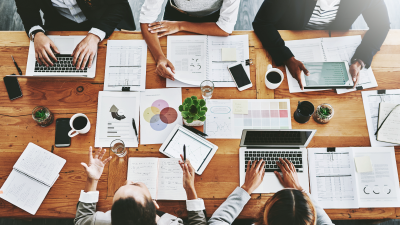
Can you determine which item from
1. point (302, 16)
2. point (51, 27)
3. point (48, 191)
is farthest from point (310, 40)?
point (51, 27)

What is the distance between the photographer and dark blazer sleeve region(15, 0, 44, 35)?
155cm

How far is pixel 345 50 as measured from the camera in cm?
153

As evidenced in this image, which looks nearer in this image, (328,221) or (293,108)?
(328,221)

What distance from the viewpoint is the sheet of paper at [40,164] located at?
4.18 feet

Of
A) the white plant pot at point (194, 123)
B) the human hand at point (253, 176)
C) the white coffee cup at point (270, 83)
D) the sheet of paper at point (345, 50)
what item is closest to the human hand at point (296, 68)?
the white coffee cup at point (270, 83)

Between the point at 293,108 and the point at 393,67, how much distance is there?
763 millimetres

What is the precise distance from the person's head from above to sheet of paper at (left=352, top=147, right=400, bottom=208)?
1.18 meters

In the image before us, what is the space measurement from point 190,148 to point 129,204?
45cm

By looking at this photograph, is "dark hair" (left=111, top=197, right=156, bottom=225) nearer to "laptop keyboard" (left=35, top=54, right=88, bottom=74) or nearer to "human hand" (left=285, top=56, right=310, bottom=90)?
"laptop keyboard" (left=35, top=54, right=88, bottom=74)

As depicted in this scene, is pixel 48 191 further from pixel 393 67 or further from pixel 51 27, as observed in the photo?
pixel 393 67

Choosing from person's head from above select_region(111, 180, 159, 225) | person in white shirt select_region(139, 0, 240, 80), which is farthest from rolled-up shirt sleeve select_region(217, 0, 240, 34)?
person's head from above select_region(111, 180, 159, 225)

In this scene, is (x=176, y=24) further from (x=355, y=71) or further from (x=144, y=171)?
(x=355, y=71)

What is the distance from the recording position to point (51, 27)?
1.88 meters

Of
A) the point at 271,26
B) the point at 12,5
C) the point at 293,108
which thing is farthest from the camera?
the point at 12,5
